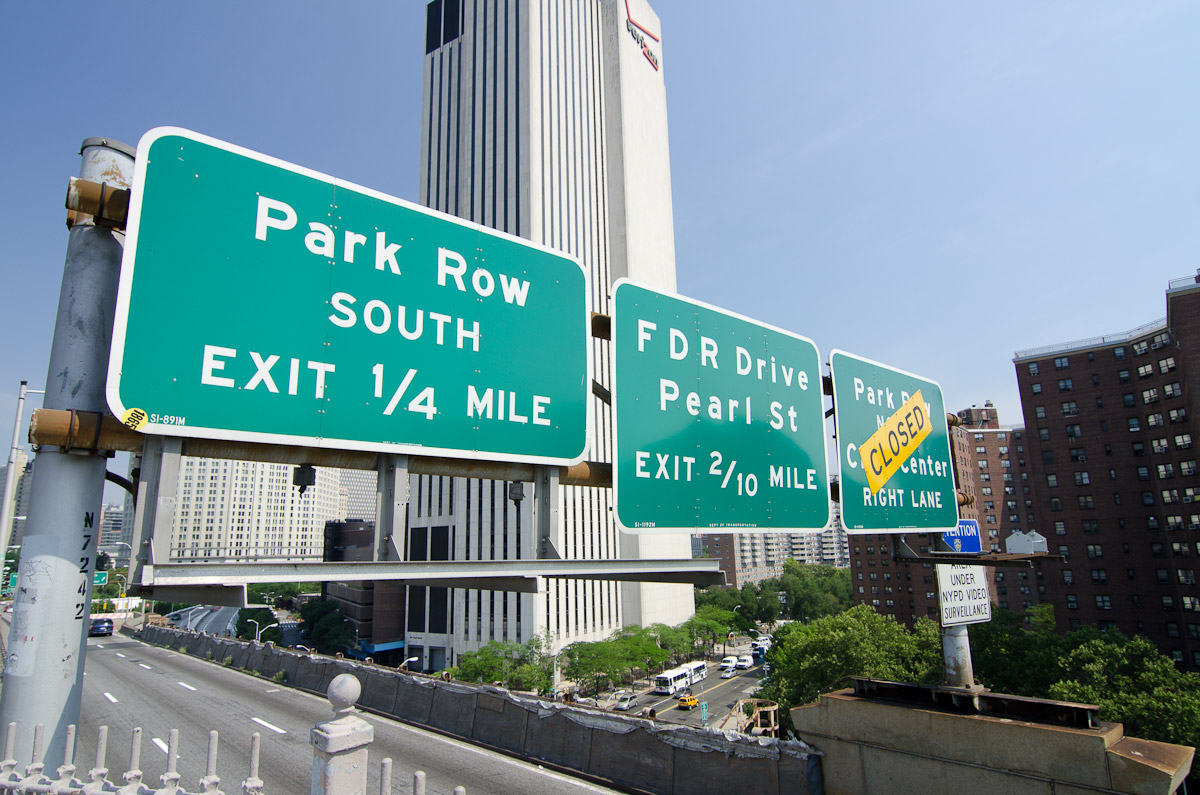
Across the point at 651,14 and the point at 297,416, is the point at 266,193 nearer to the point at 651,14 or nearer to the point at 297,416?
the point at 297,416

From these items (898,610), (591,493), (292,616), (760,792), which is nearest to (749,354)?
(760,792)

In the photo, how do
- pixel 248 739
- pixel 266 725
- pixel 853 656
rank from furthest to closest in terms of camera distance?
pixel 853 656 → pixel 266 725 → pixel 248 739

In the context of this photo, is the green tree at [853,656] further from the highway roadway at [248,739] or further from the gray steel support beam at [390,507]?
the gray steel support beam at [390,507]

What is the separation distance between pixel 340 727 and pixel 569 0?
10648cm

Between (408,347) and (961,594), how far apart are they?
34.6 ft

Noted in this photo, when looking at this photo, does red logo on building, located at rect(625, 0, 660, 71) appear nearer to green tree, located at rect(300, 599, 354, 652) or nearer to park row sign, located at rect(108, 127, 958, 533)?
green tree, located at rect(300, 599, 354, 652)

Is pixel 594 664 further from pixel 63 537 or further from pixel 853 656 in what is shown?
pixel 63 537

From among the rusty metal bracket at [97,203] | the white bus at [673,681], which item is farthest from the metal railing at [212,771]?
the white bus at [673,681]

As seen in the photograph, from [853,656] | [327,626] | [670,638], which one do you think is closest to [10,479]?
[853,656]

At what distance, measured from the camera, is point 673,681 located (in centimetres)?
6931

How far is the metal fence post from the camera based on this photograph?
3672 millimetres

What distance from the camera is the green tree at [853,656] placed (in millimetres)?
42844

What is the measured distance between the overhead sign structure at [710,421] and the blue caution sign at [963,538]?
4.92 meters

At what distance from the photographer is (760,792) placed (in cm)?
1345
